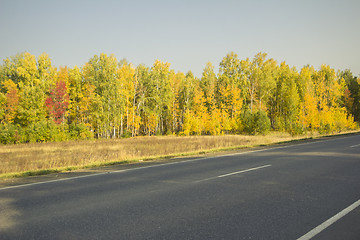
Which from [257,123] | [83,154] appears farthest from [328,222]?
[257,123]

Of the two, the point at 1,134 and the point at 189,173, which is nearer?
the point at 189,173

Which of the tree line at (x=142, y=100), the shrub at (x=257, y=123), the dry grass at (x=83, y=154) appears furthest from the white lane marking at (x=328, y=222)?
the shrub at (x=257, y=123)

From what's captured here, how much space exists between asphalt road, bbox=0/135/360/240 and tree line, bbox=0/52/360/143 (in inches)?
1266

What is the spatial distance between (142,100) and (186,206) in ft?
138

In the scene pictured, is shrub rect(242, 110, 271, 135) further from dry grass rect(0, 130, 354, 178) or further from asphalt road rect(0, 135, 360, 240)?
asphalt road rect(0, 135, 360, 240)

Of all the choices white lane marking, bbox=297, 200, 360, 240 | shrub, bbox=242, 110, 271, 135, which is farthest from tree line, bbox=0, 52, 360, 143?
white lane marking, bbox=297, 200, 360, 240

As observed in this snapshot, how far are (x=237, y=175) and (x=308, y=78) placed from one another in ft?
158

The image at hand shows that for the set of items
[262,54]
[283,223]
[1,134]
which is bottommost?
[283,223]

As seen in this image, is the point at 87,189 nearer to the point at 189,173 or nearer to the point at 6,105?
the point at 189,173

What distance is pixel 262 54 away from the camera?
5203 centimetres

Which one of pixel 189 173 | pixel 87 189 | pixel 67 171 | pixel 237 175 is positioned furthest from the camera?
pixel 67 171

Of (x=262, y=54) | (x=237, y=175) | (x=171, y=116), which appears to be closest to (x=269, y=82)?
(x=262, y=54)

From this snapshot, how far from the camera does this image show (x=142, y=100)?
1815 inches

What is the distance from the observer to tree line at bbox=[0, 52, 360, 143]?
124ft
